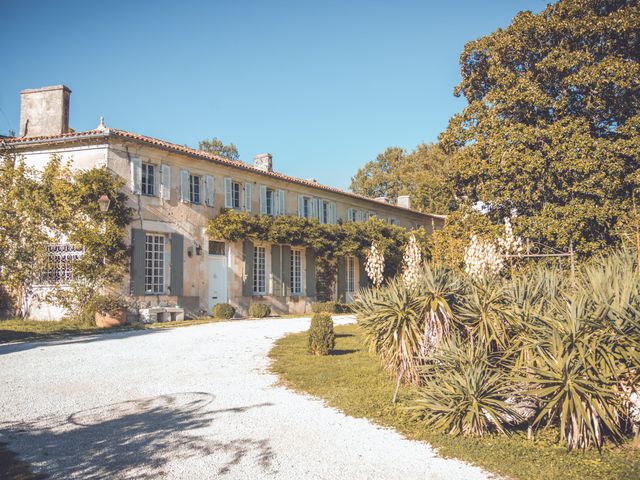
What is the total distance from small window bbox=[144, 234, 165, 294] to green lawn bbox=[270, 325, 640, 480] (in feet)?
28.4

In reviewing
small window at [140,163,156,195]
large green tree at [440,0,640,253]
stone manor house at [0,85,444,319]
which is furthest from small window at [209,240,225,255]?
large green tree at [440,0,640,253]

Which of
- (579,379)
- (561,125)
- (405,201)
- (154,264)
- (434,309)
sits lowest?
(579,379)

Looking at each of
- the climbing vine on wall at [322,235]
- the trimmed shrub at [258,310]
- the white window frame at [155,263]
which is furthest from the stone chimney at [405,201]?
the white window frame at [155,263]

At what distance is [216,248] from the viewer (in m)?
20.3

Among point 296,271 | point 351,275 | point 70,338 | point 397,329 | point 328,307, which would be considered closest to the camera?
point 397,329

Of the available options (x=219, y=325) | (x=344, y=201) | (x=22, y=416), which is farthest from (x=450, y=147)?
(x=22, y=416)

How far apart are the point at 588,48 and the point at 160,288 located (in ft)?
53.5

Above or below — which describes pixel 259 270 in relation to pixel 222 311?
above

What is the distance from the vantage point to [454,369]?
6172 mm

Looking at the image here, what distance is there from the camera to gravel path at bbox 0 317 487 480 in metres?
4.71

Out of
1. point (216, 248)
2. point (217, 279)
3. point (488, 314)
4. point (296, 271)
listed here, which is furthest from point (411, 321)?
point (296, 271)

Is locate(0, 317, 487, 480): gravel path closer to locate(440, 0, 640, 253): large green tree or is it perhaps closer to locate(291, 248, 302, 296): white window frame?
locate(440, 0, 640, 253): large green tree

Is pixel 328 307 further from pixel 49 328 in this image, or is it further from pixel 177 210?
pixel 49 328

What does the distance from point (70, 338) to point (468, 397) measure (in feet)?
33.4
